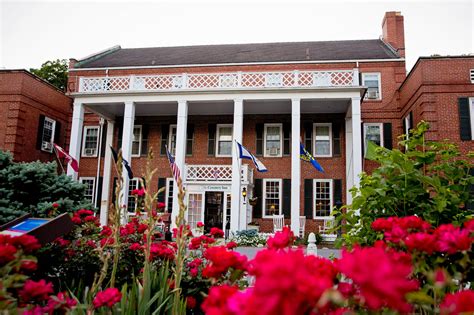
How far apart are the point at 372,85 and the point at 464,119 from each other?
580 cm

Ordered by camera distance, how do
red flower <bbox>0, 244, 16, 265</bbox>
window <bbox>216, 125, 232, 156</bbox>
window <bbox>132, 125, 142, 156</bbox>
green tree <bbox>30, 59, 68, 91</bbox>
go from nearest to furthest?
1. red flower <bbox>0, 244, 16, 265</bbox>
2. window <bbox>216, 125, 232, 156</bbox>
3. window <bbox>132, 125, 142, 156</bbox>
4. green tree <bbox>30, 59, 68, 91</bbox>

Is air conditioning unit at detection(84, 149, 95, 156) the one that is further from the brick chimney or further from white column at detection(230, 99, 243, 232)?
the brick chimney

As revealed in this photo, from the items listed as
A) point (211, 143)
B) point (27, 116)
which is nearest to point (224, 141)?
point (211, 143)

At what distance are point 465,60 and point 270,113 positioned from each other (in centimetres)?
971

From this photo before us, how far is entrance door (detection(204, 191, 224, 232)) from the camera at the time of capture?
18703mm

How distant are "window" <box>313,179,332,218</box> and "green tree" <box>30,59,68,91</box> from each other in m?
23.3

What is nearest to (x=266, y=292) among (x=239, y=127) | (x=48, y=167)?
(x=48, y=167)

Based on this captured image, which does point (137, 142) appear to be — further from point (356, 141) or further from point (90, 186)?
point (356, 141)

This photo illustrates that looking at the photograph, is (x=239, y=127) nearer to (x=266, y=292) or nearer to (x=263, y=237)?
(x=263, y=237)

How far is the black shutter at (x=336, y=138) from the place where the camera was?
19.3 meters

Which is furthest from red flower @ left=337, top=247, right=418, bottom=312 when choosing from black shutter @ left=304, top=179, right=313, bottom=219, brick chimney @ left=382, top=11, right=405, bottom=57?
brick chimney @ left=382, top=11, right=405, bottom=57

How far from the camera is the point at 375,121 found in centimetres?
1938

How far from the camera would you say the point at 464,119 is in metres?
15.3

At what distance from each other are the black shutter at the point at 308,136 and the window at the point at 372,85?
12.2 feet
